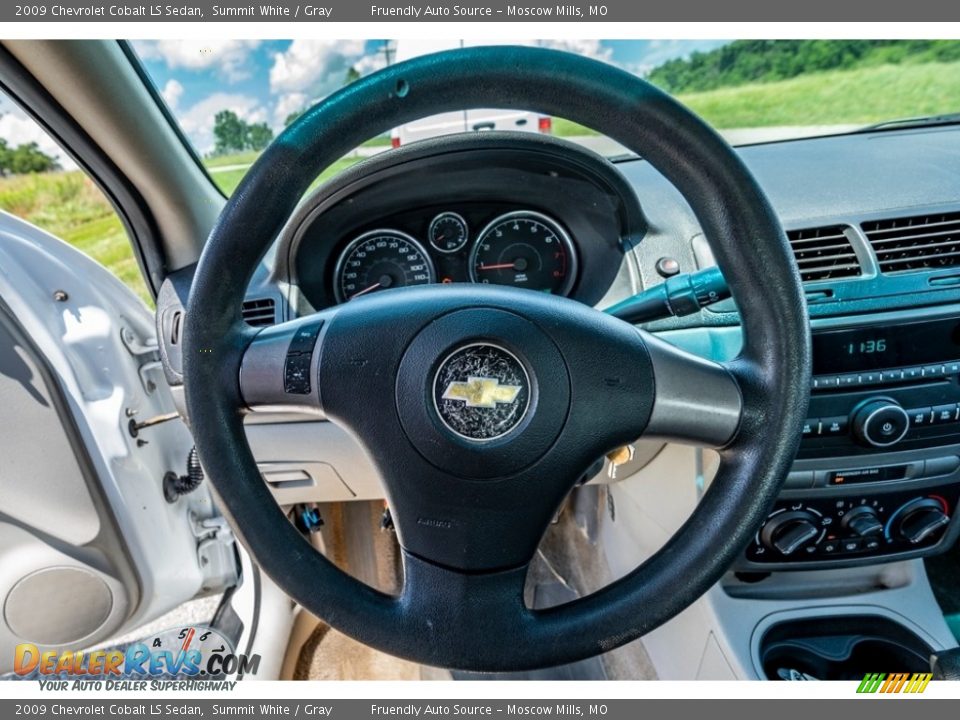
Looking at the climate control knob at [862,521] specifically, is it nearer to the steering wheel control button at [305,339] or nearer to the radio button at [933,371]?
the radio button at [933,371]

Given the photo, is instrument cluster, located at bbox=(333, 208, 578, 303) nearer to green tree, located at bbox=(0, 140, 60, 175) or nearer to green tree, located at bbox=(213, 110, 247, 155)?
green tree, located at bbox=(213, 110, 247, 155)

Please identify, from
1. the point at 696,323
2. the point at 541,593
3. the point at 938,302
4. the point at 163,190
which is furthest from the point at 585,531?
the point at 163,190

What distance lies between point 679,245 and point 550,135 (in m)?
0.34

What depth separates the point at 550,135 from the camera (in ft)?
3.76

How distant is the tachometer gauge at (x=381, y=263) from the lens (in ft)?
4.45

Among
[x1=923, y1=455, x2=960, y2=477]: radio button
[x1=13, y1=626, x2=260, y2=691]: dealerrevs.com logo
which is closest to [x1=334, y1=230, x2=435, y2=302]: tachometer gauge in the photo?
[x1=13, y1=626, x2=260, y2=691]: dealerrevs.com logo

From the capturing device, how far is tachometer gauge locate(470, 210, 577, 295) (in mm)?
1355

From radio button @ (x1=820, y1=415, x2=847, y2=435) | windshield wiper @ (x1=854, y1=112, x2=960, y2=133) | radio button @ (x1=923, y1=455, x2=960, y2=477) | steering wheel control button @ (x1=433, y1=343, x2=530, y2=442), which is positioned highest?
windshield wiper @ (x1=854, y1=112, x2=960, y2=133)

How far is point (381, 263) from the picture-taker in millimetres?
1367

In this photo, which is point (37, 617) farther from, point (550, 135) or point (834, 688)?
point (834, 688)

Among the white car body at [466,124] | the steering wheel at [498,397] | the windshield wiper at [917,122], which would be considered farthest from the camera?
the windshield wiper at [917,122]

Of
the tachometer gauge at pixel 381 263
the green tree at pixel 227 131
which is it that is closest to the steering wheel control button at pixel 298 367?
the tachometer gauge at pixel 381 263

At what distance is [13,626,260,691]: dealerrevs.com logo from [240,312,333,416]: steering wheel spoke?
92 cm

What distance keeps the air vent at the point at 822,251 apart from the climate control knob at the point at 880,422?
252 mm
